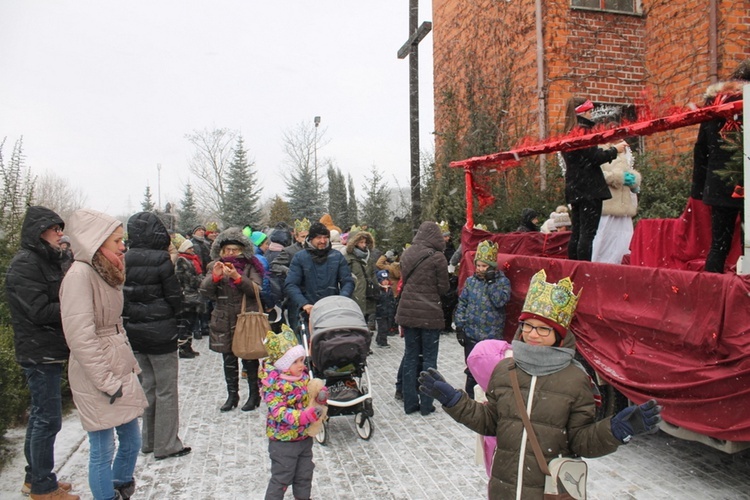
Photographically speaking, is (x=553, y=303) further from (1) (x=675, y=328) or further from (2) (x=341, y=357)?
(2) (x=341, y=357)

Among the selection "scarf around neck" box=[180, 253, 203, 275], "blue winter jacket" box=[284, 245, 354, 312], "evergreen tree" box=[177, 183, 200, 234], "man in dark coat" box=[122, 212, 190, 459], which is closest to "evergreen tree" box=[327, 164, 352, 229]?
"evergreen tree" box=[177, 183, 200, 234]

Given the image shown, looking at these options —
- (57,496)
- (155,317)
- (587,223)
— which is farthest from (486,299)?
(57,496)

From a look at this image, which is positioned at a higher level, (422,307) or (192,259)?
(192,259)

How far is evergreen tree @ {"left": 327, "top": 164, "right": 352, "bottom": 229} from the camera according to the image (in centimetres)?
3915

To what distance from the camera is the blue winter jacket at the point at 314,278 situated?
6371 millimetres

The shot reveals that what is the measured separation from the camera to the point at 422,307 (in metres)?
6.17

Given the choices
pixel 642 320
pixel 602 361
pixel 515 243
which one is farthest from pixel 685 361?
pixel 515 243

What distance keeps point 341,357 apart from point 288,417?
64.4 inches

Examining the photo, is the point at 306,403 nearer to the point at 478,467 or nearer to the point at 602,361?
the point at 478,467

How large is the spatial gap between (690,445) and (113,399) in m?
4.78

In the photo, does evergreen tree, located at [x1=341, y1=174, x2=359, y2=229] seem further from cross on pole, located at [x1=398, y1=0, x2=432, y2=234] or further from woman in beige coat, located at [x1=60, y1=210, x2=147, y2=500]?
woman in beige coat, located at [x1=60, y1=210, x2=147, y2=500]

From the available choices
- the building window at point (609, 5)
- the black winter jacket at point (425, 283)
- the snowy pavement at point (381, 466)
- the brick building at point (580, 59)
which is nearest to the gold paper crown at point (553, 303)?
the snowy pavement at point (381, 466)

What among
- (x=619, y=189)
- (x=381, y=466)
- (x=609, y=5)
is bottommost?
(x=381, y=466)

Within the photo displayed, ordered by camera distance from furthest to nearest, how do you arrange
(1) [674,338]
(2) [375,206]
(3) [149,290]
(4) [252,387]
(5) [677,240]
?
(2) [375,206] → (4) [252,387] → (5) [677,240] → (3) [149,290] → (1) [674,338]
